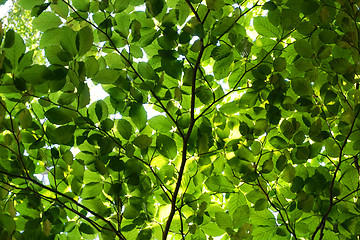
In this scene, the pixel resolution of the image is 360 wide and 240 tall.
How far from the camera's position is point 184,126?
4.09 feet

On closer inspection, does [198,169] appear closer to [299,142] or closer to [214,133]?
[214,133]

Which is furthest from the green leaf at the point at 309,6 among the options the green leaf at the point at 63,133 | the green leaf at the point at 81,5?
the green leaf at the point at 63,133

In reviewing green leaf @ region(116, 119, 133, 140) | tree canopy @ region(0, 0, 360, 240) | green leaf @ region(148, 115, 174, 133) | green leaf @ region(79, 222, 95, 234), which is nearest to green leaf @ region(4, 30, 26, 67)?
tree canopy @ region(0, 0, 360, 240)

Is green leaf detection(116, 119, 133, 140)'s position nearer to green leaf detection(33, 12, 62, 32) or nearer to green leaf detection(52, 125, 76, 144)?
green leaf detection(52, 125, 76, 144)

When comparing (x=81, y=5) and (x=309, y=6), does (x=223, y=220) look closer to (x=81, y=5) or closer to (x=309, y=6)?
(x=309, y=6)

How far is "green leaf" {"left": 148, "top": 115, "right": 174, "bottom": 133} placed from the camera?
123 centimetres

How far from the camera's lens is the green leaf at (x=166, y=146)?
1.16m

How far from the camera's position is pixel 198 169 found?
4.20 ft

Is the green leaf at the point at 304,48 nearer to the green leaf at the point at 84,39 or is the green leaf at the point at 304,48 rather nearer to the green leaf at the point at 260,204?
the green leaf at the point at 260,204

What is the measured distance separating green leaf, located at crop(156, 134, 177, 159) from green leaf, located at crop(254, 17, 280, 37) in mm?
496

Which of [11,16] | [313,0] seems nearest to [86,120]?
[313,0]

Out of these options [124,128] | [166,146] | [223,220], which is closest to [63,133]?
[124,128]

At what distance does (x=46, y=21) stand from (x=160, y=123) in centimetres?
49

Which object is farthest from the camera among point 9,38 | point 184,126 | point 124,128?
point 184,126
